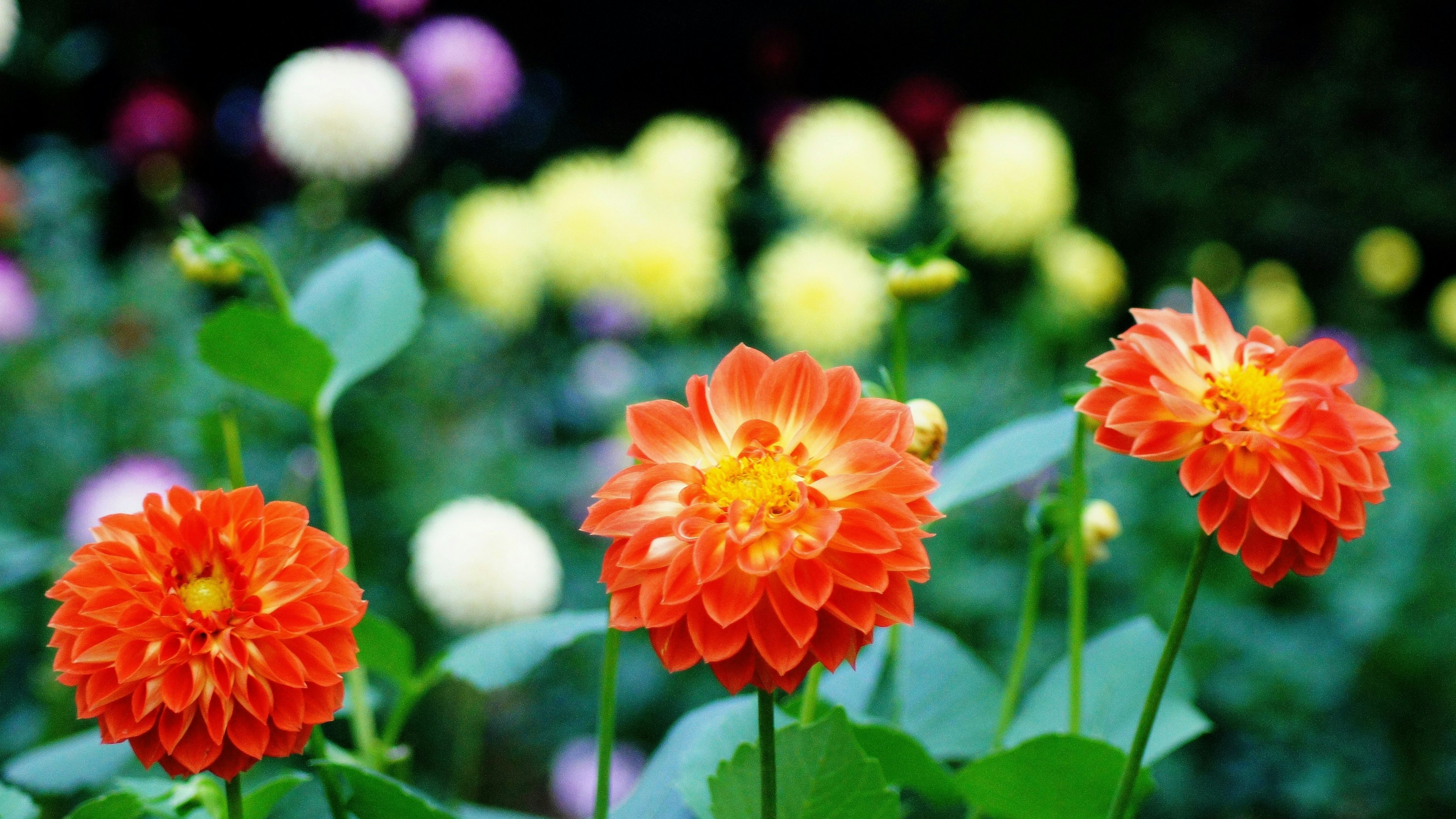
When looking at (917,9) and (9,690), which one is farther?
(917,9)

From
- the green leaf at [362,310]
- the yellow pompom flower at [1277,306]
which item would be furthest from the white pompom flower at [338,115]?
the yellow pompom flower at [1277,306]

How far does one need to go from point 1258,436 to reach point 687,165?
153cm

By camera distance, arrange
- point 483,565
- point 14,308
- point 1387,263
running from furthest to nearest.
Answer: point 1387,263 < point 14,308 < point 483,565

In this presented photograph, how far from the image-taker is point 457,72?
1.89 m

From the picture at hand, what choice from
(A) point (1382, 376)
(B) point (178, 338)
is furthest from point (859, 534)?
(A) point (1382, 376)

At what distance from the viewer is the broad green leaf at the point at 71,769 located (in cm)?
61

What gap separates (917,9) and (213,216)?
190 centimetres

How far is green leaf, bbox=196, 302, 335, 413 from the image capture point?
24.7 inches

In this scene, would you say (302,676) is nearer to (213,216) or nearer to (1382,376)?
(1382,376)

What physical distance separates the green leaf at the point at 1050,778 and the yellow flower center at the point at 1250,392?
0.15m

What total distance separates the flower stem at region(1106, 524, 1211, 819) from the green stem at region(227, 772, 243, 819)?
350 millimetres

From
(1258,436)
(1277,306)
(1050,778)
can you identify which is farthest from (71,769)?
(1277,306)

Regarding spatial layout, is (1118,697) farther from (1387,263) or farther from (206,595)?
(1387,263)

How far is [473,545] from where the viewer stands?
1033mm
